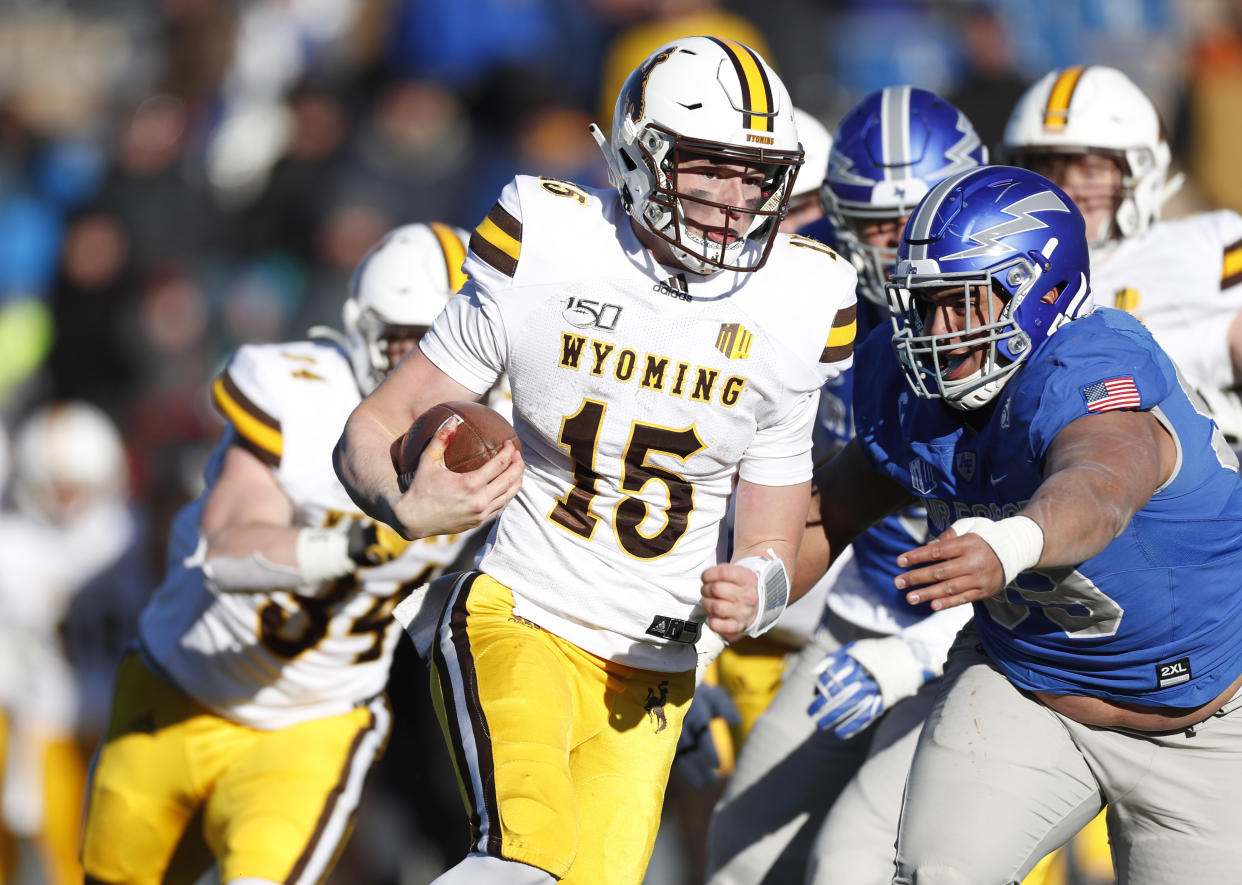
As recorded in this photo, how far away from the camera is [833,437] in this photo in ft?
15.2

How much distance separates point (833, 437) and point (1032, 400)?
1500 mm

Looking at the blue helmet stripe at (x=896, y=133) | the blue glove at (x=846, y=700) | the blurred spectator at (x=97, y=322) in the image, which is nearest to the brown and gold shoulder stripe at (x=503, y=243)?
the blue glove at (x=846, y=700)

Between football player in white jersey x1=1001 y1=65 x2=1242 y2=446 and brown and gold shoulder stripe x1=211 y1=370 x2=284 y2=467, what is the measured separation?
90.7 inches

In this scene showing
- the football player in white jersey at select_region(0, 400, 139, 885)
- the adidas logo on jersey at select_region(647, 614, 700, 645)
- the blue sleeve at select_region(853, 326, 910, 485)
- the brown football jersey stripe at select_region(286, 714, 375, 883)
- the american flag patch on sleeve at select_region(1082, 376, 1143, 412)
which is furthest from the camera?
the football player in white jersey at select_region(0, 400, 139, 885)

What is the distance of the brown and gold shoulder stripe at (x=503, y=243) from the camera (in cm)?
329

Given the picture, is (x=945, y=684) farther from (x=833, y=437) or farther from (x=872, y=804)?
(x=833, y=437)

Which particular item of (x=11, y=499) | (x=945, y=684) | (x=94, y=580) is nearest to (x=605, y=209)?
(x=945, y=684)

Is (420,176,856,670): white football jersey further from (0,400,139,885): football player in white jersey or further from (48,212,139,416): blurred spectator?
(48,212,139,416): blurred spectator

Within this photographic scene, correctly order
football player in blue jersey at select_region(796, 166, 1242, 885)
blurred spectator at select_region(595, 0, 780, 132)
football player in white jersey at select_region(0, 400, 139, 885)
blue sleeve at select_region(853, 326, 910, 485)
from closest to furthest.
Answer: football player in blue jersey at select_region(796, 166, 1242, 885)
blue sleeve at select_region(853, 326, 910, 485)
football player in white jersey at select_region(0, 400, 139, 885)
blurred spectator at select_region(595, 0, 780, 132)

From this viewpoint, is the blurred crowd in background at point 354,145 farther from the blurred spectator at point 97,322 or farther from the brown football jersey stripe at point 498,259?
the brown football jersey stripe at point 498,259

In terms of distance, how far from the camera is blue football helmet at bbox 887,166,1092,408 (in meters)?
3.30

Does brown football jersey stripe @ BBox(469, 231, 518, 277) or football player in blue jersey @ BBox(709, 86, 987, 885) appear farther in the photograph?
football player in blue jersey @ BBox(709, 86, 987, 885)

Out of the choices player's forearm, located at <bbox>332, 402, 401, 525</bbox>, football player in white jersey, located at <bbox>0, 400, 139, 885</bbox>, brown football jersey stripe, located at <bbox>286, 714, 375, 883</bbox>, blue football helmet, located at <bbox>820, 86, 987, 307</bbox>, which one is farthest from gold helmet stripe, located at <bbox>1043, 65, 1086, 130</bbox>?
football player in white jersey, located at <bbox>0, 400, 139, 885</bbox>

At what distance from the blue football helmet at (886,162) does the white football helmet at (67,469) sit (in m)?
3.78
